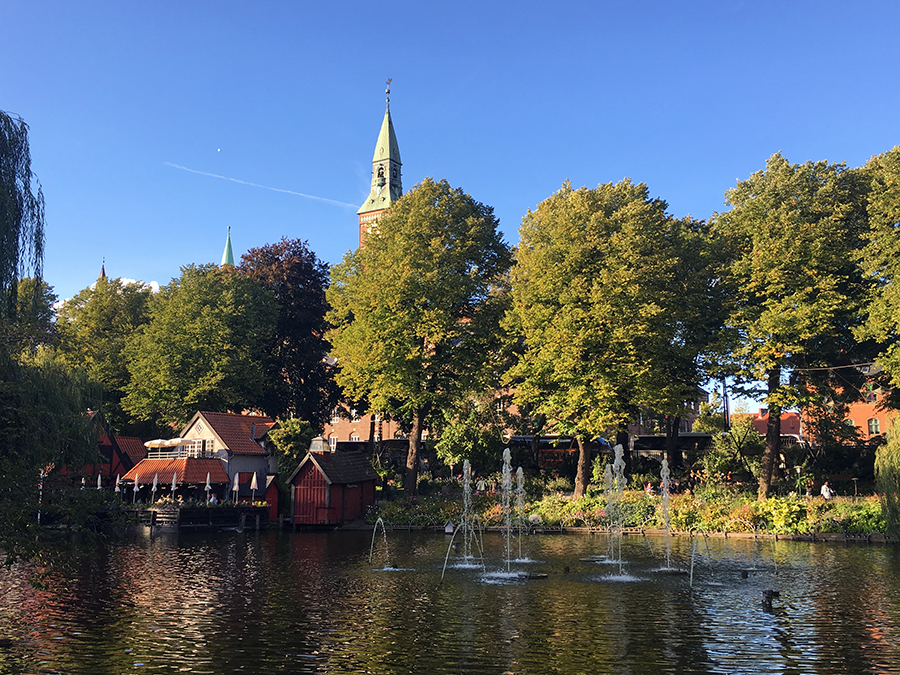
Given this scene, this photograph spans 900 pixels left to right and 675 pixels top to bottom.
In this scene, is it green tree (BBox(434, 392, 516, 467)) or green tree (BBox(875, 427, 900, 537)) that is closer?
green tree (BBox(875, 427, 900, 537))

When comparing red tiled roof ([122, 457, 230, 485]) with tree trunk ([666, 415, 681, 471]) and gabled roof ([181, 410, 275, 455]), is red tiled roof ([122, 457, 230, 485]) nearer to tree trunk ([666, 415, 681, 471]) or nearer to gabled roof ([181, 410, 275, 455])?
gabled roof ([181, 410, 275, 455])

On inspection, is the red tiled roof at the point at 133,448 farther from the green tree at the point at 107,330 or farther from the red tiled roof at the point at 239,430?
the red tiled roof at the point at 239,430

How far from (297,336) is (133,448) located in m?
16.3

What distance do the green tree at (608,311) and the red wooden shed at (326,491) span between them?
12.5 metres

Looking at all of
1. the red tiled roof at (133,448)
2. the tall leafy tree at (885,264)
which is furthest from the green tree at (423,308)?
the tall leafy tree at (885,264)

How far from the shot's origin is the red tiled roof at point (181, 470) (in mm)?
53062

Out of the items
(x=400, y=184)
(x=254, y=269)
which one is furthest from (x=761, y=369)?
(x=400, y=184)

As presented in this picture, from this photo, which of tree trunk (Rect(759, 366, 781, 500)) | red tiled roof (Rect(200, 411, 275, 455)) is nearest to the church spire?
red tiled roof (Rect(200, 411, 275, 455))

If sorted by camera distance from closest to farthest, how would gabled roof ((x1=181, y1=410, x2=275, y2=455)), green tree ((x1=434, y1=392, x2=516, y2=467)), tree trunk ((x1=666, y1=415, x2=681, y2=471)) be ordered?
tree trunk ((x1=666, y1=415, x2=681, y2=471)), green tree ((x1=434, y1=392, x2=516, y2=467)), gabled roof ((x1=181, y1=410, x2=275, y2=455))

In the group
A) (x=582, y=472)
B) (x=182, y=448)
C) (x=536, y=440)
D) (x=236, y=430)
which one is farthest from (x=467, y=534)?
(x=182, y=448)

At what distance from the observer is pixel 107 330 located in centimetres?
7075

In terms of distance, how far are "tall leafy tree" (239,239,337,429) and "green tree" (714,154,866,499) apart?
1373 inches

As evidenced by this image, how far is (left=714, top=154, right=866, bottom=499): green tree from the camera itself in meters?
41.6

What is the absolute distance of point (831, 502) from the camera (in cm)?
3778
